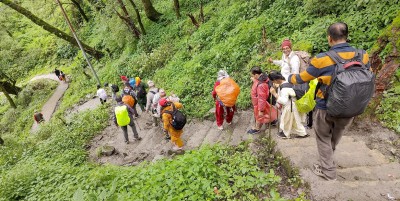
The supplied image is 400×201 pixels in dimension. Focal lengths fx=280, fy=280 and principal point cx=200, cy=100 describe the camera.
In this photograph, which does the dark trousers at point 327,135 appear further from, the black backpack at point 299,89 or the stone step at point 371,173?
the black backpack at point 299,89

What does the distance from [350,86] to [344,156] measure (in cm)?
198

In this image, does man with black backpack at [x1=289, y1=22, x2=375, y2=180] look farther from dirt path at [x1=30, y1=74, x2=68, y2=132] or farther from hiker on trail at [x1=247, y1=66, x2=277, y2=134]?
dirt path at [x1=30, y1=74, x2=68, y2=132]

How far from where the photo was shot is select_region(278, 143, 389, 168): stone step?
4.78m

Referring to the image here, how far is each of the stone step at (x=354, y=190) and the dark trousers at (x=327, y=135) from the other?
18 centimetres

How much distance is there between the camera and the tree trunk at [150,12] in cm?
1830

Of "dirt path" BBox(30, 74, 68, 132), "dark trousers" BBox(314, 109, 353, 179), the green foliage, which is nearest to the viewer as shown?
"dark trousers" BBox(314, 109, 353, 179)

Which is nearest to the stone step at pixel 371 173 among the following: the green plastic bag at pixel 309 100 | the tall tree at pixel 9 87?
the green plastic bag at pixel 309 100

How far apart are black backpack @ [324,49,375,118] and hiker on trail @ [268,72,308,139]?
1716 mm

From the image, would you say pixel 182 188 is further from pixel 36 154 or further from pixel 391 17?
pixel 36 154

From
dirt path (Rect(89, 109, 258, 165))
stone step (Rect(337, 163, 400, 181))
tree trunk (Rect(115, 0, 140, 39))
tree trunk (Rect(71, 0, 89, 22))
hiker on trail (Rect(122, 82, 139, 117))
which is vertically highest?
tree trunk (Rect(71, 0, 89, 22))

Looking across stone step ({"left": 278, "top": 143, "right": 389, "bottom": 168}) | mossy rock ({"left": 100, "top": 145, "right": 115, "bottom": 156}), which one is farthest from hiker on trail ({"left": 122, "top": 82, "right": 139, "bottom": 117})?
stone step ({"left": 278, "top": 143, "right": 389, "bottom": 168})

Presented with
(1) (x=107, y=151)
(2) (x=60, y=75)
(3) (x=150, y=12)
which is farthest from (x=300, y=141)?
(2) (x=60, y=75)

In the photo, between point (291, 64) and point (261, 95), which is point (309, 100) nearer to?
point (261, 95)

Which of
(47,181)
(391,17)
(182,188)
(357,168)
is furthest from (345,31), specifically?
(47,181)
